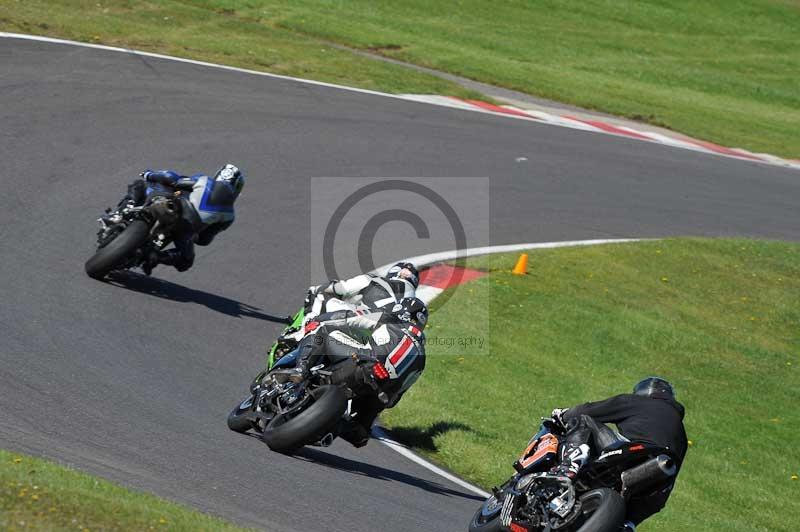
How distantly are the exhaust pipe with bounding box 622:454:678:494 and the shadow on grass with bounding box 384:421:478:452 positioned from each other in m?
3.14

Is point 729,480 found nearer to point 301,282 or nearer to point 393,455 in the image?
point 393,455

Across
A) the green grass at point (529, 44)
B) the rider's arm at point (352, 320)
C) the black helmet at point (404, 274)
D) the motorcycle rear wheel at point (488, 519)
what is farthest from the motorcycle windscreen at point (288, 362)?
the green grass at point (529, 44)

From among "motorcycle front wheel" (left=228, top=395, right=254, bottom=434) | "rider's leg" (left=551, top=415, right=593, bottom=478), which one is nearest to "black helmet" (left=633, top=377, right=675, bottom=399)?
"rider's leg" (left=551, top=415, right=593, bottom=478)

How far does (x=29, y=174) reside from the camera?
14.5 metres

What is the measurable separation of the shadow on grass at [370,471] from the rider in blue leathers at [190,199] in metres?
3.97

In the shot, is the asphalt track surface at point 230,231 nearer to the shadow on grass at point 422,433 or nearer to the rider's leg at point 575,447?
the shadow on grass at point 422,433

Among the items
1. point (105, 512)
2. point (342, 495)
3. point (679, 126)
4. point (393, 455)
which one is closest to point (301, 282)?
point (393, 455)

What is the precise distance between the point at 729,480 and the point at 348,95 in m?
12.2

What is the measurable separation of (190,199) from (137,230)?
70 cm

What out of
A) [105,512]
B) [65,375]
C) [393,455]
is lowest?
[393,455]

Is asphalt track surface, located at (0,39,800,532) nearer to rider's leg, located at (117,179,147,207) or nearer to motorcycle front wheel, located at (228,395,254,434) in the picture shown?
motorcycle front wheel, located at (228,395,254,434)

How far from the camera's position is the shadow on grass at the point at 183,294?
11.9m

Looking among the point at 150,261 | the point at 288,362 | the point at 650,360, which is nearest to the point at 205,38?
the point at 150,261

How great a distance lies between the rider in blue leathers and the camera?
11953 mm
